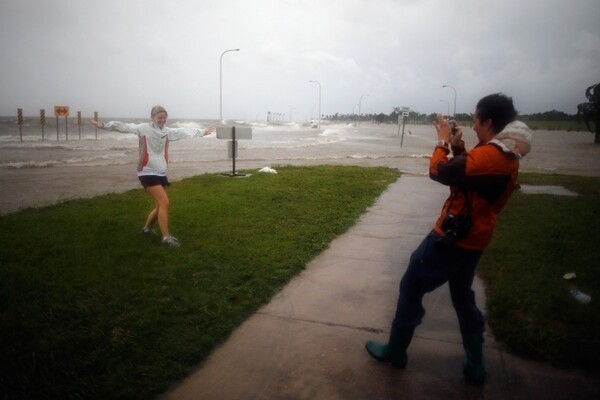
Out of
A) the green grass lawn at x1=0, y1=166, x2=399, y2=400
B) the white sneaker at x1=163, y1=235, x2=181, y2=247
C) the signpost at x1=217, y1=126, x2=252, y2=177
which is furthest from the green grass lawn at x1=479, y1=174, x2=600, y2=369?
the signpost at x1=217, y1=126, x2=252, y2=177

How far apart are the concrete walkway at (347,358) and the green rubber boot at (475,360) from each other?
2.3 inches

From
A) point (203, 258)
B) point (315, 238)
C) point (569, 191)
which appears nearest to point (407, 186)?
point (569, 191)

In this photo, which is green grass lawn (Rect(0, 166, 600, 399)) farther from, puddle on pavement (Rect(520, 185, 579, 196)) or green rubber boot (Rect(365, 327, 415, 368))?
puddle on pavement (Rect(520, 185, 579, 196))

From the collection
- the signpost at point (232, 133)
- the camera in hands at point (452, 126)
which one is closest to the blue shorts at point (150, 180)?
the camera in hands at point (452, 126)

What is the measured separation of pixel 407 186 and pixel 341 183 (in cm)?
170

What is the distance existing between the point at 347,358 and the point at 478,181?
1.52 meters

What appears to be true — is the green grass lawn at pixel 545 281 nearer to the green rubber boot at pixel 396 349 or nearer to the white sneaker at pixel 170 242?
the green rubber boot at pixel 396 349

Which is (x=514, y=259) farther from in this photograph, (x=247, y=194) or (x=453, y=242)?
(x=247, y=194)

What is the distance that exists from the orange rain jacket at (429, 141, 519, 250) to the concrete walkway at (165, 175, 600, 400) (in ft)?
3.18

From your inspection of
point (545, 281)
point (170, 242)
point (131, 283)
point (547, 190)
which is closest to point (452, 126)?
point (545, 281)

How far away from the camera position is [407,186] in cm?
1014

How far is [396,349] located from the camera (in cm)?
265

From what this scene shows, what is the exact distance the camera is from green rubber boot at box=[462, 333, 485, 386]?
255cm

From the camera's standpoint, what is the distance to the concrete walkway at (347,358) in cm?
246
